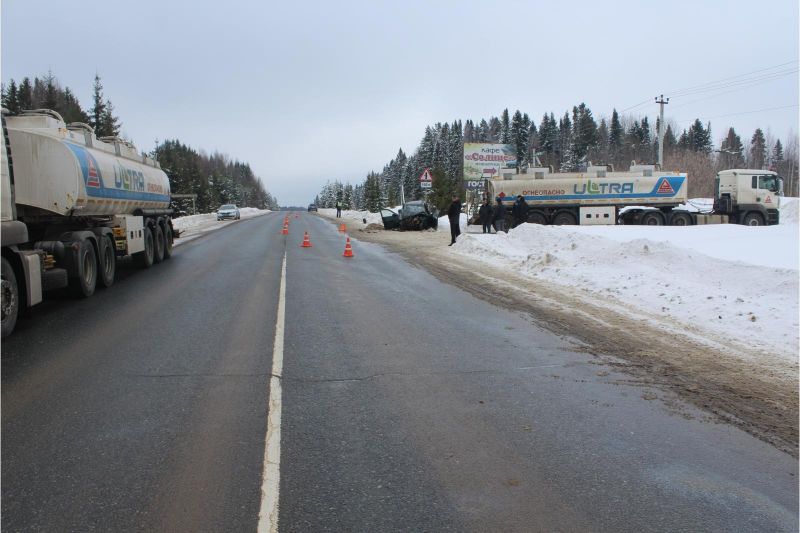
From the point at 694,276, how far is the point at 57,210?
11.4 meters

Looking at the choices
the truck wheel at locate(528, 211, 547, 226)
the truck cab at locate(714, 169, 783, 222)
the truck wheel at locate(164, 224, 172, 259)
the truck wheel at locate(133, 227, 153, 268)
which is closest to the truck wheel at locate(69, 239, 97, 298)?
the truck wheel at locate(133, 227, 153, 268)

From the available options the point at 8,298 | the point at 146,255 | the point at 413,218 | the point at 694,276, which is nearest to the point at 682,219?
the point at 413,218

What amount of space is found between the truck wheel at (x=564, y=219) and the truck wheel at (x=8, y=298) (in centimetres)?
2696

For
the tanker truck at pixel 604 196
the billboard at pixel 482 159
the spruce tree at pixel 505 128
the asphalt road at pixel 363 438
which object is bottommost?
the asphalt road at pixel 363 438

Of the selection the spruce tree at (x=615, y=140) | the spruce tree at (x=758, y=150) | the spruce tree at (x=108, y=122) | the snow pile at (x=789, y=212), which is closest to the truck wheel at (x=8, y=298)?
the snow pile at (x=789, y=212)

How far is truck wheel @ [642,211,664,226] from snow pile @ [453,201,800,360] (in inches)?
471

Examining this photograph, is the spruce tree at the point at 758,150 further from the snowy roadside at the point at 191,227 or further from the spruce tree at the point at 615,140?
the snowy roadside at the point at 191,227

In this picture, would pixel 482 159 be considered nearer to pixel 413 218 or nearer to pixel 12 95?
pixel 413 218

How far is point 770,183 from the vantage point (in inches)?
1083

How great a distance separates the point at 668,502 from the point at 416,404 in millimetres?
2155

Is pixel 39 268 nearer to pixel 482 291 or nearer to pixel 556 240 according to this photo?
pixel 482 291

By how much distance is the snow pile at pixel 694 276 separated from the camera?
7637 mm

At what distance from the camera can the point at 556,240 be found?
16.4 meters

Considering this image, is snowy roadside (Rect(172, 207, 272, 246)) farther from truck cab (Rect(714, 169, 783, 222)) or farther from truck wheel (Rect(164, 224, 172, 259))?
truck cab (Rect(714, 169, 783, 222))
